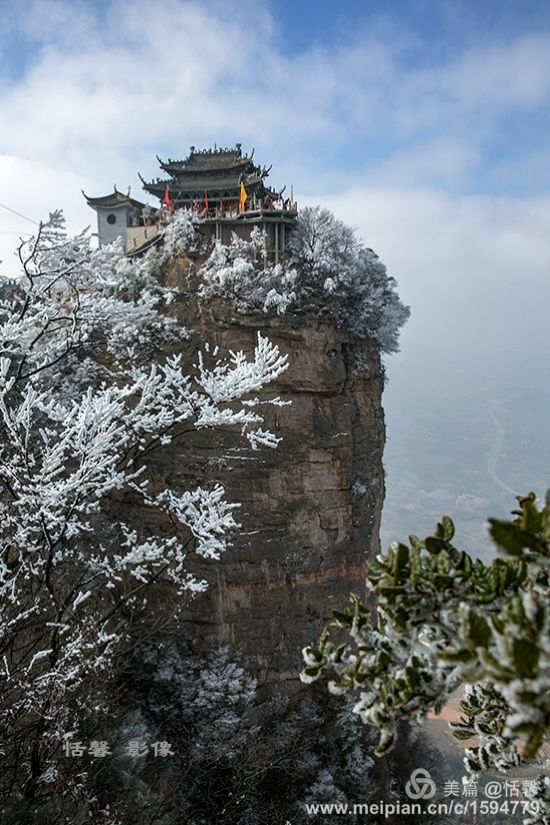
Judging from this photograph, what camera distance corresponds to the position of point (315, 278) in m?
13.4

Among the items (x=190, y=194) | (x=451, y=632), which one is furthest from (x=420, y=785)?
(x=190, y=194)

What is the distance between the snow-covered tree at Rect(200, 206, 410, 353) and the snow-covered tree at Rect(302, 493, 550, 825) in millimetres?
11075

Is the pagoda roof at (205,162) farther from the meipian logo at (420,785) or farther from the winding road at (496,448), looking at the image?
the winding road at (496,448)

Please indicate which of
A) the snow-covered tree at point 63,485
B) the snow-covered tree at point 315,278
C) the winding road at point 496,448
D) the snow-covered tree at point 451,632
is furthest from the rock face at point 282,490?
the winding road at point 496,448

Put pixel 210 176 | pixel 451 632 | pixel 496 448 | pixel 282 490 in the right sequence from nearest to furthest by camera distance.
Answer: pixel 451 632
pixel 282 490
pixel 210 176
pixel 496 448

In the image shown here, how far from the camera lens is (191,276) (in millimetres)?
13375

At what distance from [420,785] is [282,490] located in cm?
810

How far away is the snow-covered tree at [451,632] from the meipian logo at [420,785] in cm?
1339

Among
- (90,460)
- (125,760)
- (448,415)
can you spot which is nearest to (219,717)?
(125,760)

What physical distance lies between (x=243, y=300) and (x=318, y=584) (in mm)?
7364

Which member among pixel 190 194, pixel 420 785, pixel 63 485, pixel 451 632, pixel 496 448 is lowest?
pixel 420 785

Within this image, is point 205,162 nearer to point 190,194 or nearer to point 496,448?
point 190,194

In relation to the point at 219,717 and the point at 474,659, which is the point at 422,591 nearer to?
the point at 474,659

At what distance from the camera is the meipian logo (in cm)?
1240
